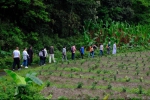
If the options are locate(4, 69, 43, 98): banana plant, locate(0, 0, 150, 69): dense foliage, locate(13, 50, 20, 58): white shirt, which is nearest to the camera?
locate(4, 69, 43, 98): banana plant

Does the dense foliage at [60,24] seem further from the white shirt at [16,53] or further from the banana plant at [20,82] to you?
the banana plant at [20,82]

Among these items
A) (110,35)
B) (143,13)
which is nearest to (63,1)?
(110,35)

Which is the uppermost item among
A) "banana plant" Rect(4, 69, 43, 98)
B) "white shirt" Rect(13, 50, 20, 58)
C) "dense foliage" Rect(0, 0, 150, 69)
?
"dense foliage" Rect(0, 0, 150, 69)

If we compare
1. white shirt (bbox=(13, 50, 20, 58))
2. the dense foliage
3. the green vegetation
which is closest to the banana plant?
the green vegetation

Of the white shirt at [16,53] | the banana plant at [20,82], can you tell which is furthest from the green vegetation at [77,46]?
the white shirt at [16,53]

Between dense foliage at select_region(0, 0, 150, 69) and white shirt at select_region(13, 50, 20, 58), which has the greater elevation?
dense foliage at select_region(0, 0, 150, 69)

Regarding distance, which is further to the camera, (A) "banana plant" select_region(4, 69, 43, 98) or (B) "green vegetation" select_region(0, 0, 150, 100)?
(B) "green vegetation" select_region(0, 0, 150, 100)

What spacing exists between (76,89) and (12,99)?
3309mm

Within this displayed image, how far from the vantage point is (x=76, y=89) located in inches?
488

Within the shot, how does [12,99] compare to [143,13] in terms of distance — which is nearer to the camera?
[12,99]

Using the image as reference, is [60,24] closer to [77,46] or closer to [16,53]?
[77,46]

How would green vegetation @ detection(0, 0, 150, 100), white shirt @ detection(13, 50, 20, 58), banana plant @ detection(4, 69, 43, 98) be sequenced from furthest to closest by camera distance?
white shirt @ detection(13, 50, 20, 58) → green vegetation @ detection(0, 0, 150, 100) → banana plant @ detection(4, 69, 43, 98)

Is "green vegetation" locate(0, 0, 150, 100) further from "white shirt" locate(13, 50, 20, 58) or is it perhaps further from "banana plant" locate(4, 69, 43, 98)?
"white shirt" locate(13, 50, 20, 58)

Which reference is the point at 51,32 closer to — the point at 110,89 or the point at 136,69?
the point at 136,69
